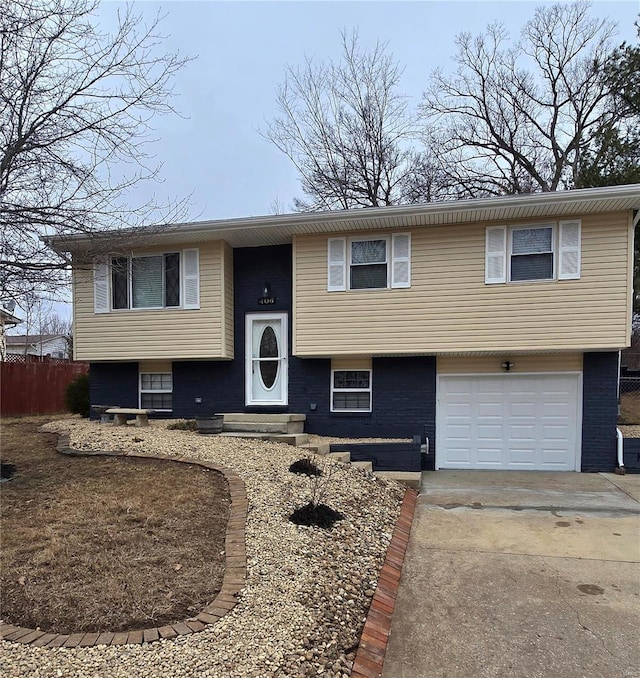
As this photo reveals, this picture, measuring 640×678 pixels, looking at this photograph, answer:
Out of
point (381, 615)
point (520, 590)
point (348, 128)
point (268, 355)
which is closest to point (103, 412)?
point (268, 355)

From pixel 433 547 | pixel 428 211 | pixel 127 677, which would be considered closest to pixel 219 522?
pixel 127 677

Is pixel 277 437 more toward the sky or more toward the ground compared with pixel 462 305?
more toward the ground

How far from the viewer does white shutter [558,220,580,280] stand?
7430 mm

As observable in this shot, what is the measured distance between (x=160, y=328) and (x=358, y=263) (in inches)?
167

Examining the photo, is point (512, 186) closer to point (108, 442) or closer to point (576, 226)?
point (576, 226)

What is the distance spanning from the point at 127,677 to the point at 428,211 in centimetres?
724

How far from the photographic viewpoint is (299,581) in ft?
10.2

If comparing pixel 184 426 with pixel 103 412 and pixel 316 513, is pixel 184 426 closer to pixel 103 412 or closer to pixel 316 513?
pixel 103 412

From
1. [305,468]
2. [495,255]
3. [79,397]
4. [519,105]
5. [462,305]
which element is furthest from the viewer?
[519,105]

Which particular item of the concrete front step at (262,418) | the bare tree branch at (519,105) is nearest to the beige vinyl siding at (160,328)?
the concrete front step at (262,418)

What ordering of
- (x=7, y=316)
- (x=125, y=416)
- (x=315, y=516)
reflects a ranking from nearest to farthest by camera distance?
(x=315, y=516) < (x=125, y=416) < (x=7, y=316)

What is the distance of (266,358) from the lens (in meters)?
9.16

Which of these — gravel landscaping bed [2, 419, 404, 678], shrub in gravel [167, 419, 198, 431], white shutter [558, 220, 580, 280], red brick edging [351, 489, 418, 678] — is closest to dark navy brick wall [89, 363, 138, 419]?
shrub in gravel [167, 419, 198, 431]

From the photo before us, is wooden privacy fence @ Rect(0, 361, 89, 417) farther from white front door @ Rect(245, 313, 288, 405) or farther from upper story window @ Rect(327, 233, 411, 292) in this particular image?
upper story window @ Rect(327, 233, 411, 292)
